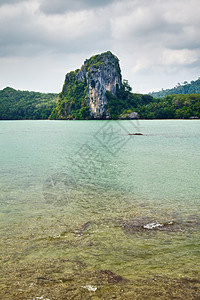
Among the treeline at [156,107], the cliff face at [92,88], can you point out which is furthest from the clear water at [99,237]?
the cliff face at [92,88]

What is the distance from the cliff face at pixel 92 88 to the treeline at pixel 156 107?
5.27 m

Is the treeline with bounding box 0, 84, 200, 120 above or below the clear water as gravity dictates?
above

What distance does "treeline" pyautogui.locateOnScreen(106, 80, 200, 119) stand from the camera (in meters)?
130

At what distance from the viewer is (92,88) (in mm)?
152875

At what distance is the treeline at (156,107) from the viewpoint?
13039 cm

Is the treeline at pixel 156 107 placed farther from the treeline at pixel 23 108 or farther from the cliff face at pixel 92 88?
the treeline at pixel 23 108

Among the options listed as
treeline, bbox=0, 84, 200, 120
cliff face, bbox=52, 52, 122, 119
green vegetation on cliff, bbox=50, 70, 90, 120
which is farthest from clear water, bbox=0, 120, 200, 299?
green vegetation on cliff, bbox=50, 70, 90, 120

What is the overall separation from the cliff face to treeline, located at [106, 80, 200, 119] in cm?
527

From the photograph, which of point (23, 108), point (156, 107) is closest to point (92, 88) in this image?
point (156, 107)

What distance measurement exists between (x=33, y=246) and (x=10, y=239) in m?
0.82

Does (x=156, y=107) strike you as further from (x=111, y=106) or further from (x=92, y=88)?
(x=92, y=88)

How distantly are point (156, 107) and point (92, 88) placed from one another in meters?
39.4

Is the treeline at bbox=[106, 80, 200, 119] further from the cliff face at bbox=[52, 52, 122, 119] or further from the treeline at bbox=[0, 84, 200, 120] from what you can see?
the cliff face at bbox=[52, 52, 122, 119]

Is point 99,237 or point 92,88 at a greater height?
point 92,88
